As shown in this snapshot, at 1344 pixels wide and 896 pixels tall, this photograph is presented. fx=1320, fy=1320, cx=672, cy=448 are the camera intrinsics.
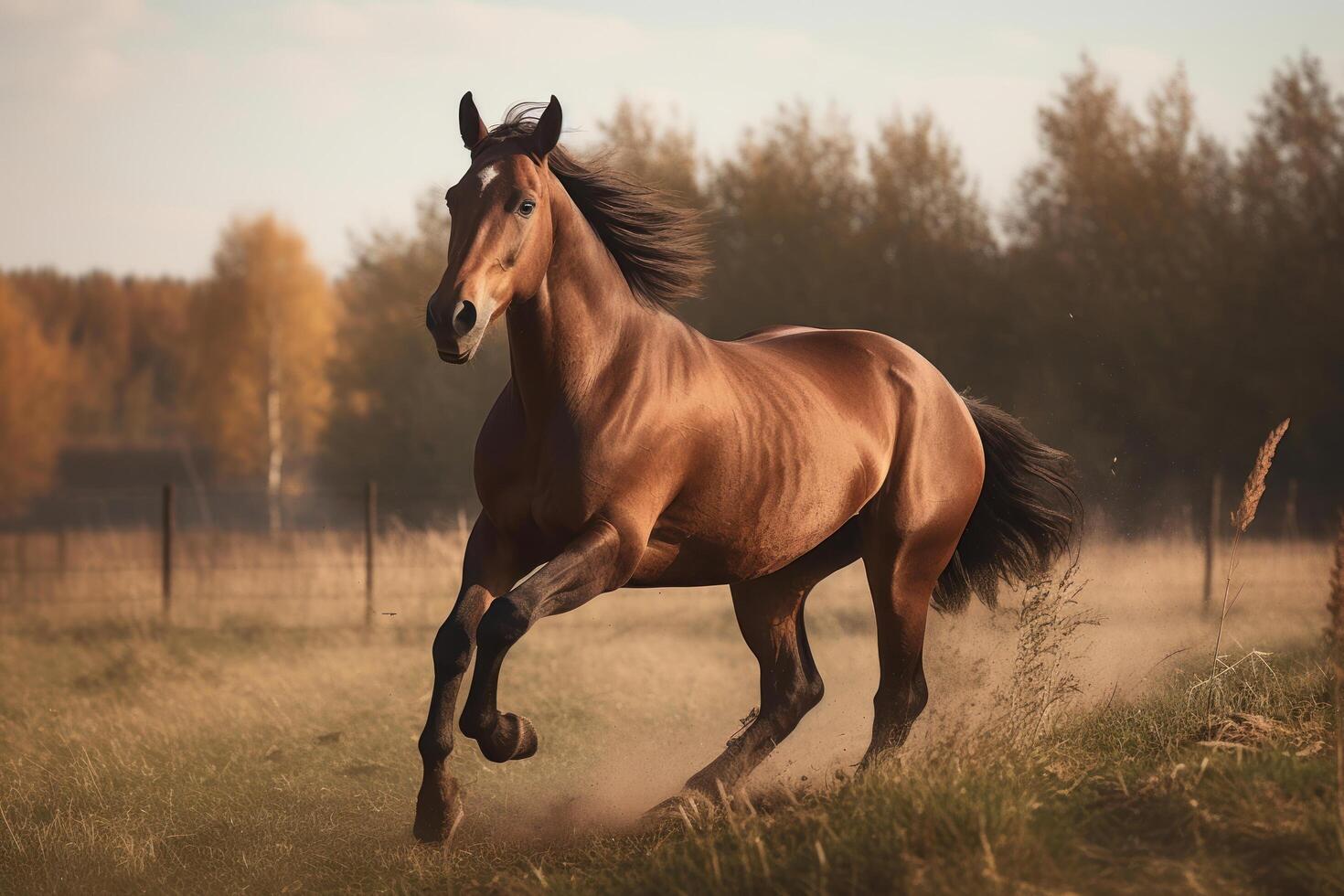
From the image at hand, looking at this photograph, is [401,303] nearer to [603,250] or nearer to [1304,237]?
[1304,237]

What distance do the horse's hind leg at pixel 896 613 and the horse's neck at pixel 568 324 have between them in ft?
4.98

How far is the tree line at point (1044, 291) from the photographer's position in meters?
20.8

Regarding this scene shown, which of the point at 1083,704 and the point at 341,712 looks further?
the point at 341,712

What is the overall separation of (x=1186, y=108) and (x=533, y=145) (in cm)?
2156

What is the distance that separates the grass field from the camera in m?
3.49

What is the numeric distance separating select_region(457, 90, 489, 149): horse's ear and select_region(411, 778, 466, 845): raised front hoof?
2232mm

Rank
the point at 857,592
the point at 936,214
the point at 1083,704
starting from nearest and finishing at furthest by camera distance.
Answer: the point at 1083,704 → the point at 857,592 → the point at 936,214

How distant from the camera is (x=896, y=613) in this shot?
5602 mm

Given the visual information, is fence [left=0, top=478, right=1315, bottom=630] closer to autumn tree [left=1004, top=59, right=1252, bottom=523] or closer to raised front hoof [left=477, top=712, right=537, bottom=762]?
autumn tree [left=1004, top=59, right=1252, bottom=523]

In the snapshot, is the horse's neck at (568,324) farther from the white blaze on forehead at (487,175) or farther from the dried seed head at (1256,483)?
the dried seed head at (1256,483)

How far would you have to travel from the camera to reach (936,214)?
86.3ft

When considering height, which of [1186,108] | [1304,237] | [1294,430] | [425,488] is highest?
[1186,108]

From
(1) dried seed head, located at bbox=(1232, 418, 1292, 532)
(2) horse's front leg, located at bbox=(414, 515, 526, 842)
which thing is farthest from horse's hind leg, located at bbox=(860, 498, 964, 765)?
(2) horse's front leg, located at bbox=(414, 515, 526, 842)

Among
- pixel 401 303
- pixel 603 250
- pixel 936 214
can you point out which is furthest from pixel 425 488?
pixel 603 250
